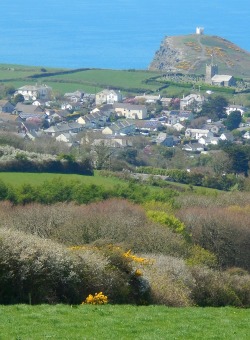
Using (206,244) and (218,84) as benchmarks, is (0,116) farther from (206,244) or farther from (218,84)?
(206,244)

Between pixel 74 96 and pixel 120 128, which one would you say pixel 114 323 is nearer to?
pixel 120 128

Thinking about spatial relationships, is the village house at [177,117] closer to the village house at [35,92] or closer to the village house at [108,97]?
the village house at [108,97]

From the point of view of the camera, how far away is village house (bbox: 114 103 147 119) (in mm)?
60719

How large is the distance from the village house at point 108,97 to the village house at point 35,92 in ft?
12.7

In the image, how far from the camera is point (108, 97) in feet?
213

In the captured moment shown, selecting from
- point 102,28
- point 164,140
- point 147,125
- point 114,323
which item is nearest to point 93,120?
point 147,125

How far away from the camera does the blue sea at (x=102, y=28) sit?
94188mm

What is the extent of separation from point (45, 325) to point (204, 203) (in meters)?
16.3

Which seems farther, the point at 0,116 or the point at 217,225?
the point at 0,116

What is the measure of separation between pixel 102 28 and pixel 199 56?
41.5 meters

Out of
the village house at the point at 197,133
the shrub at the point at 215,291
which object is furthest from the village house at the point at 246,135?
the shrub at the point at 215,291

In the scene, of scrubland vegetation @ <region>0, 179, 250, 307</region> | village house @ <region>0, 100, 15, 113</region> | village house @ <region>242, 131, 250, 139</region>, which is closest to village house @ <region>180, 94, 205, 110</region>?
village house @ <region>242, 131, 250, 139</region>

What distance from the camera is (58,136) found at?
162 ft

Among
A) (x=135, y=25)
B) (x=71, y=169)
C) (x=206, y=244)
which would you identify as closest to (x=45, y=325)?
(x=206, y=244)
